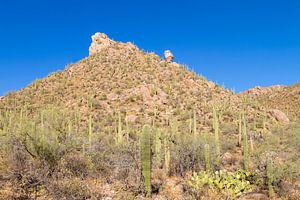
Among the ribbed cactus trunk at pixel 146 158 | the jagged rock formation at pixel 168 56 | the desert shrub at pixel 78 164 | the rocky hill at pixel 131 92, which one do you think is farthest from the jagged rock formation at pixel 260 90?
the ribbed cactus trunk at pixel 146 158

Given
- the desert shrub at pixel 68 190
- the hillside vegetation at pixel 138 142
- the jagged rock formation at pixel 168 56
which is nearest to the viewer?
the desert shrub at pixel 68 190

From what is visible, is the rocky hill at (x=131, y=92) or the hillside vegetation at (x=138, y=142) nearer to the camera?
the hillside vegetation at (x=138, y=142)

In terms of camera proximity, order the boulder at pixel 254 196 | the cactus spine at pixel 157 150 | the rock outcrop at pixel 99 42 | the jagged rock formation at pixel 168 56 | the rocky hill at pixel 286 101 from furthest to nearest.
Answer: the rock outcrop at pixel 99 42 → the jagged rock formation at pixel 168 56 → the rocky hill at pixel 286 101 → the cactus spine at pixel 157 150 → the boulder at pixel 254 196

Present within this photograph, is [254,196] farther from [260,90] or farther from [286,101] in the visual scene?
[260,90]

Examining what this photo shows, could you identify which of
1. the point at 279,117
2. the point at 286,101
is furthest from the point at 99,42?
the point at 286,101

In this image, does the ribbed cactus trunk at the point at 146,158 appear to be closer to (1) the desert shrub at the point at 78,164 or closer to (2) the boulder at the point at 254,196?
(1) the desert shrub at the point at 78,164

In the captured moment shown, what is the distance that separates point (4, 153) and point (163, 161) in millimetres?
9387

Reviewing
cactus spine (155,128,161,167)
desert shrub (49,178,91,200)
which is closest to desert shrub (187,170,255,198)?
desert shrub (49,178,91,200)

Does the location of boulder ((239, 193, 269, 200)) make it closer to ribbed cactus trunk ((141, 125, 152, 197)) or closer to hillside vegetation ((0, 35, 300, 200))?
hillside vegetation ((0, 35, 300, 200))

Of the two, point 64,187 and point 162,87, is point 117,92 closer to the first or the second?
point 162,87

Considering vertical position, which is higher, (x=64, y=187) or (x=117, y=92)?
(x=117, y=92)

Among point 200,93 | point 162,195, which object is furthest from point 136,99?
point 162,195

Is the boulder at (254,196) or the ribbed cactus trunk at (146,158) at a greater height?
the ribbed cactus trunk at (146,158)

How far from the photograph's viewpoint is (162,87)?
39938 millimetres
